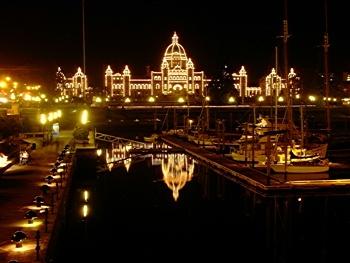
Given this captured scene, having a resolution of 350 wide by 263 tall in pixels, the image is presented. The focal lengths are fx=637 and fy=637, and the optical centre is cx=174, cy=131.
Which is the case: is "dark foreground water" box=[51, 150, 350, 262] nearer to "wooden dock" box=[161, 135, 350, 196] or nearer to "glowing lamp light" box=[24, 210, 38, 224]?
"wooden dock" box=[161, 135, 350, 196]

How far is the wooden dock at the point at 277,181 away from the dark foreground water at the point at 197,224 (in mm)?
467

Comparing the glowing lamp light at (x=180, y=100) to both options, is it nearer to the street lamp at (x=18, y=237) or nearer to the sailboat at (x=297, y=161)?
the sailboat at (x=297, y=161)

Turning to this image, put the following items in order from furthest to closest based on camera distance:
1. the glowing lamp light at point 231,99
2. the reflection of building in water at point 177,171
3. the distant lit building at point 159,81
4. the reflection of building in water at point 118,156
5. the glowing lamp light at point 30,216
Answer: the distant lit building at point 159,81
the glowing lamp light at point 231,99
the reflection of building in water at point 118,156
the reflection of building in water at point 177,171
the glowing lamp light at point 30,216

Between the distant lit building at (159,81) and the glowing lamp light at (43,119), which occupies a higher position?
the distant lit building at (159,81)

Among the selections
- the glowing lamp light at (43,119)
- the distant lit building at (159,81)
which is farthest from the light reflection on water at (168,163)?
the distant lit building at (159,81)

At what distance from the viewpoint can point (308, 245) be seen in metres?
23.1

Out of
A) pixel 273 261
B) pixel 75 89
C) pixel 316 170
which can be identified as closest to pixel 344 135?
pixel 316 170

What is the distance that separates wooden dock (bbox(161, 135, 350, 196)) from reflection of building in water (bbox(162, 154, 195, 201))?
201 centimetres

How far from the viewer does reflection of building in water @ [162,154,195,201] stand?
37.6 metres

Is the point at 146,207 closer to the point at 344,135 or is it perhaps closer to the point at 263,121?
the point at 263,121

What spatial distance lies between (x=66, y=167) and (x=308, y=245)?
506 inches

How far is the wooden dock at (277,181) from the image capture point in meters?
30.2

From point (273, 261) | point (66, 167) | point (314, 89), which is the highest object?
point (314, 89)

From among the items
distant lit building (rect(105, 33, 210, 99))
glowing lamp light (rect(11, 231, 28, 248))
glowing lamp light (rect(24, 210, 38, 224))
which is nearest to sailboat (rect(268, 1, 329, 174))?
glowing lamp light (rect(24, 210, 38, 224))
